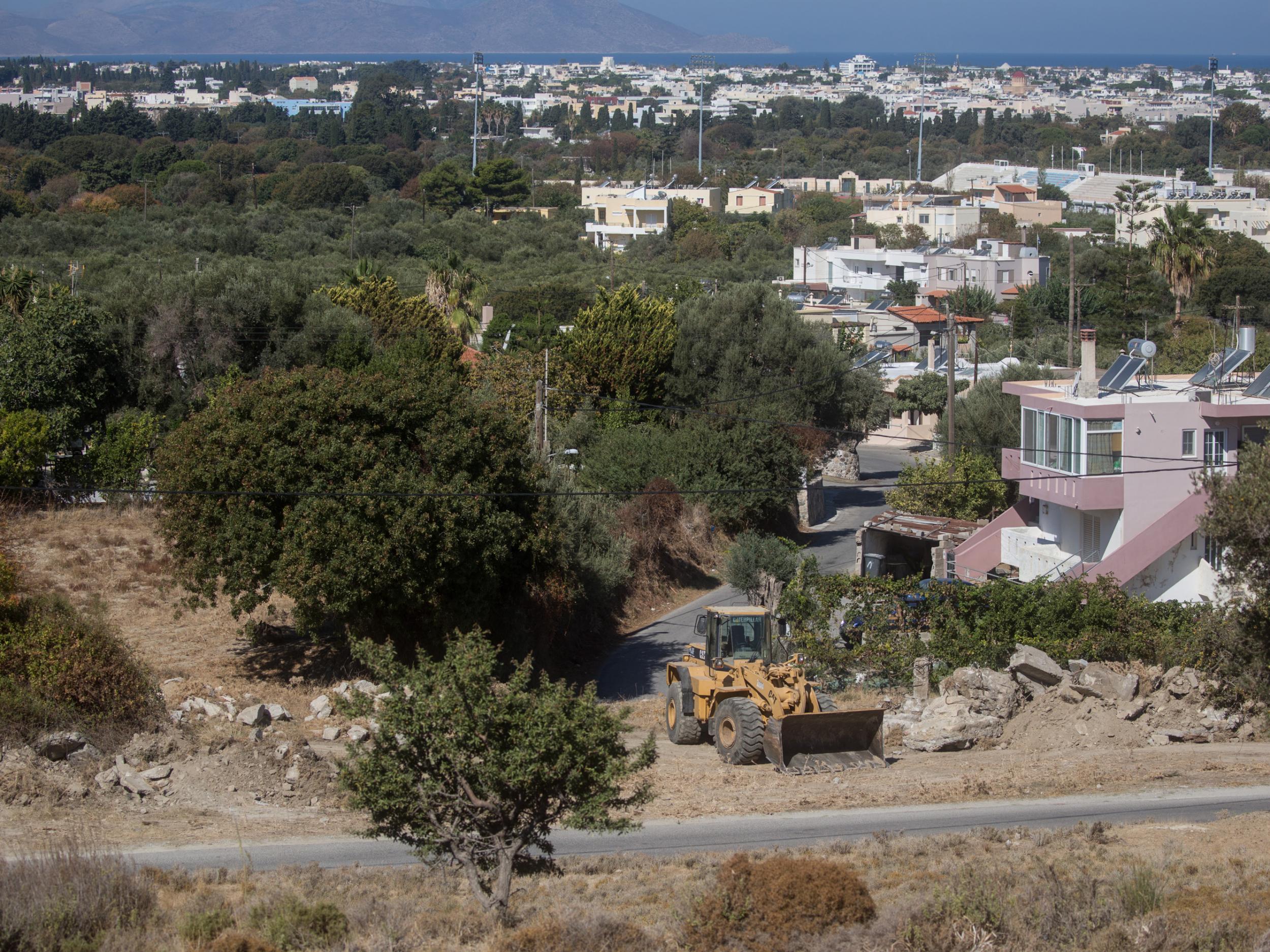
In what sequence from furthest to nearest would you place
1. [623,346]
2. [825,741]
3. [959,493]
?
[623,346]
[959,493]
[825,741]

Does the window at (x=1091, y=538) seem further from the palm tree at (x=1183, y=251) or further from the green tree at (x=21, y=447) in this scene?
the palm tree at (x=1183, y=251)

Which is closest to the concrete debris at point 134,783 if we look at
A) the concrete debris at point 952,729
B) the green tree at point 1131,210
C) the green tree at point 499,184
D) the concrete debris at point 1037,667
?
the concrete debris at point 952,729

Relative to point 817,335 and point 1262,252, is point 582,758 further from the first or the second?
point 1262,252

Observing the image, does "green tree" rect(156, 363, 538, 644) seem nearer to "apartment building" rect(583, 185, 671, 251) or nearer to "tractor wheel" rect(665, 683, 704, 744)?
"tractor wheel" rect(665, 683, 704, 744)

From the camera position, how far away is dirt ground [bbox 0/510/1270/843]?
629 inches

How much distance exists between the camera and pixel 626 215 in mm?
117250

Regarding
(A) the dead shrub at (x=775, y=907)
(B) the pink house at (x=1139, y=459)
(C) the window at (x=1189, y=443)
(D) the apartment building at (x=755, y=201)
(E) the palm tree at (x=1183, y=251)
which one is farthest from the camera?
(D) the apartment building at (x=755, y=201)

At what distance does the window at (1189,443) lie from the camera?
87.2 ft

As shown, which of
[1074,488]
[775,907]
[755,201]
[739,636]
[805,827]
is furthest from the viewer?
[755,201]

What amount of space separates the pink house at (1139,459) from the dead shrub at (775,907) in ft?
54.8

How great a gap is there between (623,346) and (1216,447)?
20515mm

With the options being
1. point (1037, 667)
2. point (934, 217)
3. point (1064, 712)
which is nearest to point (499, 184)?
point (934, 217)

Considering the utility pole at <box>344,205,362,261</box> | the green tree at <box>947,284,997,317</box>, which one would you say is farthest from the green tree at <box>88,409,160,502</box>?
the green tree at <box>947,284,997,317</box>

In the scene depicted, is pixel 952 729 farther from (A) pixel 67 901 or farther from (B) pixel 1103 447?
(A) pixel 67 901
